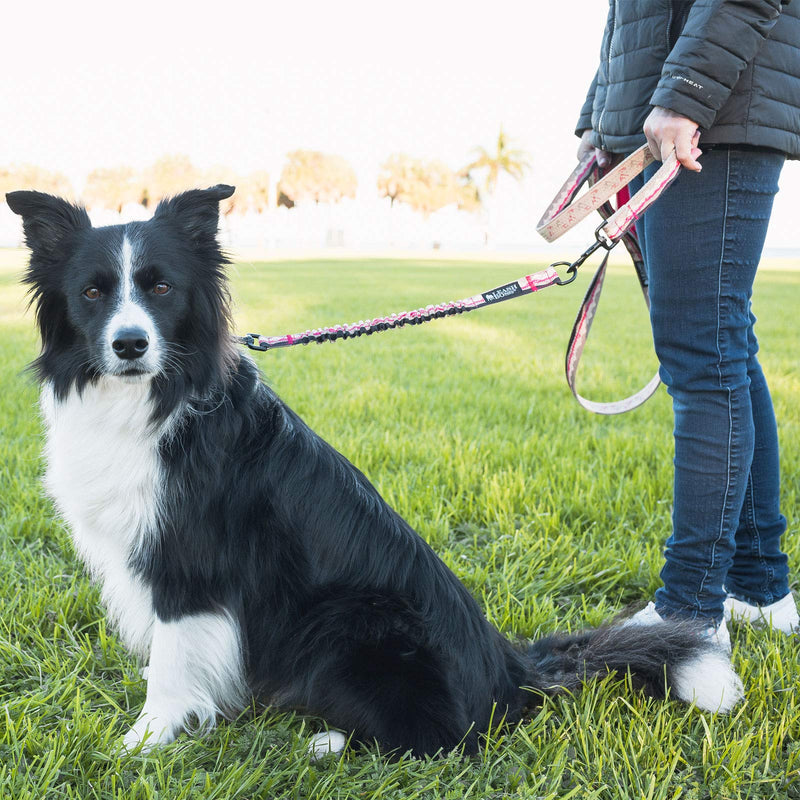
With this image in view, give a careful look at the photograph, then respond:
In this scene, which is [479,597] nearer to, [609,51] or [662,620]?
[662,620]

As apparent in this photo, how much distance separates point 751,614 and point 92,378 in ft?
8.35

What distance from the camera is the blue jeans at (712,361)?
2070mm

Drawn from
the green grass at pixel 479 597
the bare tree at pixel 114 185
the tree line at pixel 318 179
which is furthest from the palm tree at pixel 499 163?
the green grass at pixel 479 597

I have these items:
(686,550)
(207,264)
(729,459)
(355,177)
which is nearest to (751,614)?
(686,550)

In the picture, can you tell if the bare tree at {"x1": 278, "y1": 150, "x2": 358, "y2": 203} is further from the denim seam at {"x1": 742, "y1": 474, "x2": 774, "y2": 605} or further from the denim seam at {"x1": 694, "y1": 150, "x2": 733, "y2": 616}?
the denim seam at {"x1": 694, "y1": 150, "x2": 733, "y2": 616}

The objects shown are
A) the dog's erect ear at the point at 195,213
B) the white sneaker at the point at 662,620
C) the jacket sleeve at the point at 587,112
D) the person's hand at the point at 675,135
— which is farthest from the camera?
the jacket sleeve at the point at 587,112

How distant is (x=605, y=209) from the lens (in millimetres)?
2689

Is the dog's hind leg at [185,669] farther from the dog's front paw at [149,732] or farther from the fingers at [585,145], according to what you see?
the fingers at [585,145]

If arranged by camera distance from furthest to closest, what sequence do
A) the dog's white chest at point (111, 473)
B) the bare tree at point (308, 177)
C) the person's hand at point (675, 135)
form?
the bare tree at point (308, 177) → the dog's white chest at point (111, 473) → the person's hand at point (675, 135)

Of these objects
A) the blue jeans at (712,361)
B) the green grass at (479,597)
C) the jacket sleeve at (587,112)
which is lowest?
the green grass at (479,597)

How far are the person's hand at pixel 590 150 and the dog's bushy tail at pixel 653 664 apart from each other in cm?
166

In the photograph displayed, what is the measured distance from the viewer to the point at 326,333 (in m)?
2.50

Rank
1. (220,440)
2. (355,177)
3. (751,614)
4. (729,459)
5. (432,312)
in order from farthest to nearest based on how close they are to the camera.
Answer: (355,177), (751,614), (432,312), (729,459), (220,440)

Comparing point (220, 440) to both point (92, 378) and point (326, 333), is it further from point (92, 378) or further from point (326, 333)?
point (326, 333)
